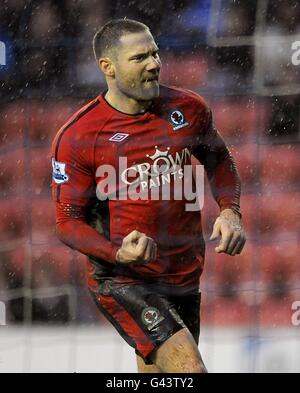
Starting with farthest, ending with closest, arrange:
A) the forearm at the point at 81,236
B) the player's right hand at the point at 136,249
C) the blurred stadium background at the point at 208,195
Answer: the blurred stadium background at the point at 208,195, the forearm at the point at 81,236, the player's right hand at the point at 136,249

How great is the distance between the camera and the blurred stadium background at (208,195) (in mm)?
2201

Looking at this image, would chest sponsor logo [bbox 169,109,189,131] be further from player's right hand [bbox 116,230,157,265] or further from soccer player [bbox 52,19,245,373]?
player's right hand [bbox 116,230,157,265]

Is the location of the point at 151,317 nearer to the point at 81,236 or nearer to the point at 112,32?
the point at 81,236

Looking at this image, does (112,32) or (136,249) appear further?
(112,32)

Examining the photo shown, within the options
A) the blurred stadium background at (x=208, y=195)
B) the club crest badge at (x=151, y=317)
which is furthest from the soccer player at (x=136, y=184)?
the blurred stadium background at (x=208, y=195)

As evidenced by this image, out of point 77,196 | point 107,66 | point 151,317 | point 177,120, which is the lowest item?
point 151,317

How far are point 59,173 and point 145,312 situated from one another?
320 millimetres

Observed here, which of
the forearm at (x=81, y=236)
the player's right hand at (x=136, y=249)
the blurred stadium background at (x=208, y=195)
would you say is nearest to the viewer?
the player's right hand at (x=136, y=249)

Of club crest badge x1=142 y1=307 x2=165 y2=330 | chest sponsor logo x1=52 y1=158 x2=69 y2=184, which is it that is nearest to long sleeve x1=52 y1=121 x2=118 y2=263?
chest sponsor logo x1=52 y1=158 x2=69 y2=184

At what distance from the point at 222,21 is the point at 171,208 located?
0.44 meters

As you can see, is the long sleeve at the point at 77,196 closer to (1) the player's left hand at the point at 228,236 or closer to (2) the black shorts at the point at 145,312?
(2) the black shorts at the point at 145,312

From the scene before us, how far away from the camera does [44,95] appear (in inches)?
87.4

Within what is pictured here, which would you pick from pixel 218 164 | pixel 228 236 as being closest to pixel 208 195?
pixel 218 164

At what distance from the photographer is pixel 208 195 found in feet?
7.28
